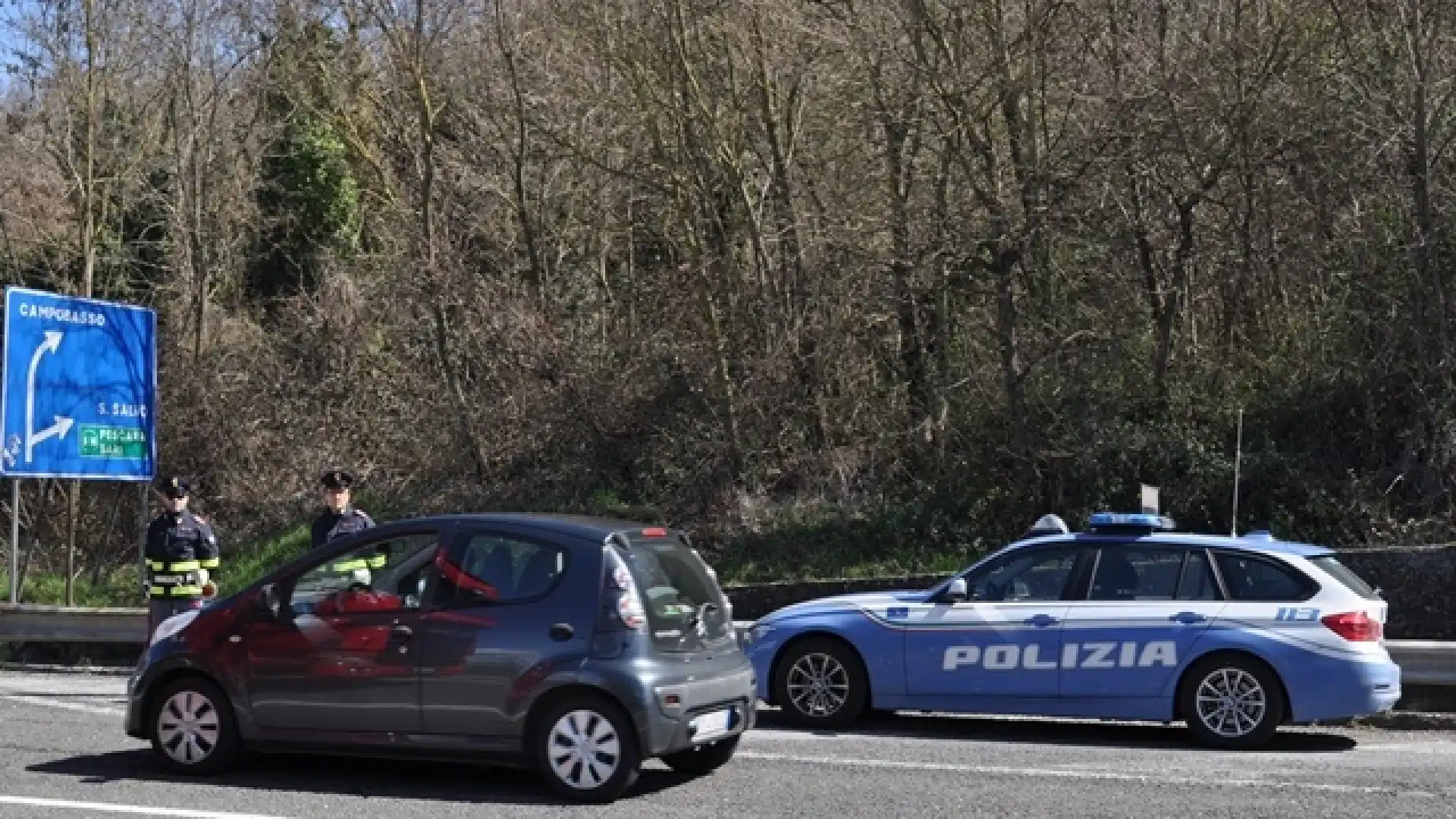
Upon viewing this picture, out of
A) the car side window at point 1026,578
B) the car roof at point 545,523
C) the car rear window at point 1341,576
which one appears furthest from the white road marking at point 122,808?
the car rear window at point 1341,576

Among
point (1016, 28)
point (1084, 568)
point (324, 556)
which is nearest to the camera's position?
point (324, 556)

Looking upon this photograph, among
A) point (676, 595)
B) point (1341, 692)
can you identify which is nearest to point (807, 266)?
point (1341, 692)

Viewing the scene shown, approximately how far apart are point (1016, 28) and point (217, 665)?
14.1 m

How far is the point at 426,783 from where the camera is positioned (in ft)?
Answer: 33.3

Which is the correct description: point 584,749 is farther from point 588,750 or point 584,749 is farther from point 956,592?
point 956,592

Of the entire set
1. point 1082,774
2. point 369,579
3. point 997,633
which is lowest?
point 1082,774

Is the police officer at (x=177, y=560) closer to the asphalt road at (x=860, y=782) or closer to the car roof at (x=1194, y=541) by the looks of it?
the asphalt road at (x=860, y=782)

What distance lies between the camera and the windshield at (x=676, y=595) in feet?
31.6

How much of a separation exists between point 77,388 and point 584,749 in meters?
12.9

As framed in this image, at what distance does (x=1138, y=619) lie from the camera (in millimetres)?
11969

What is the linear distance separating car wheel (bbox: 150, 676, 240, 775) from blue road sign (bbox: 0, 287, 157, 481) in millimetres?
10450

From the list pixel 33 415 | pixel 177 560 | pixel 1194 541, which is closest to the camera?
pixel 1194 541

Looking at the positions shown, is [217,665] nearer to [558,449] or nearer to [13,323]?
[13,323]

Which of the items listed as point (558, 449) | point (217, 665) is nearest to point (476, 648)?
point (217, 665)
